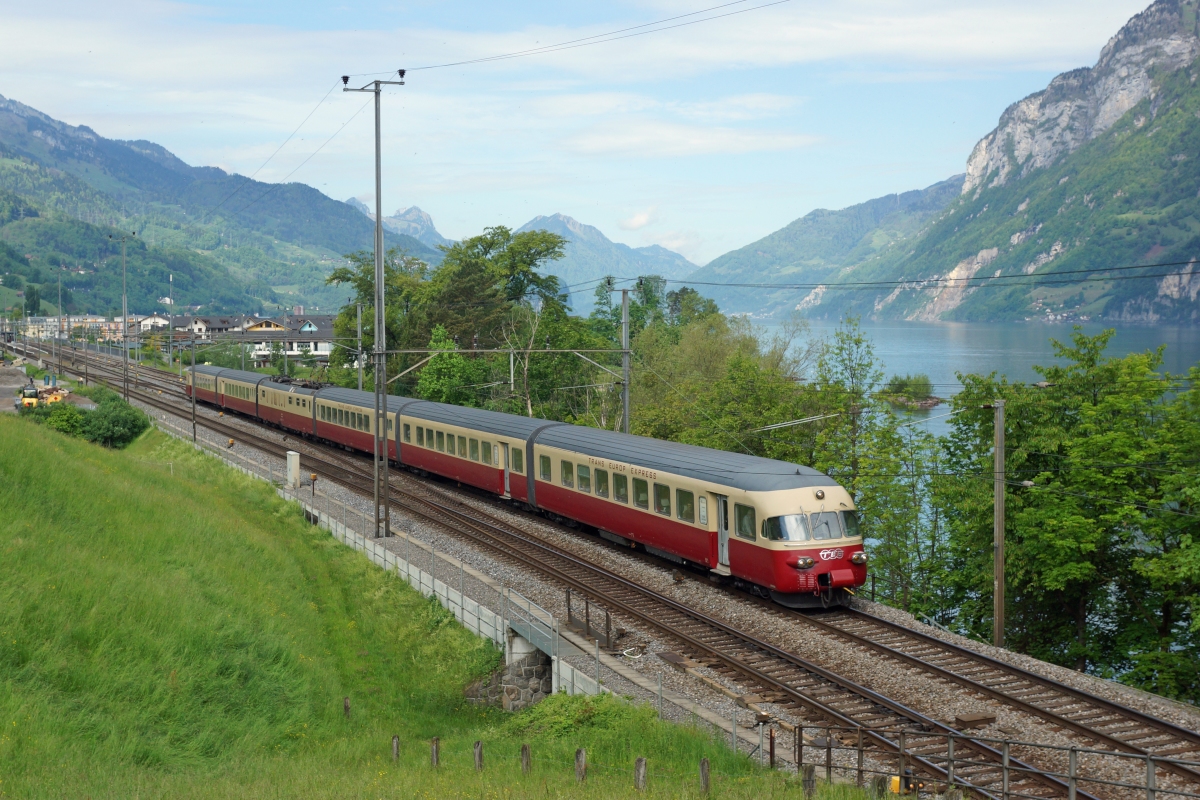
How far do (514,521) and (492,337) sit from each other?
5718cm

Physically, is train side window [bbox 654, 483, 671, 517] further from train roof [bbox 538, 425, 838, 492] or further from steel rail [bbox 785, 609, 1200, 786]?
steel rail [bbox 785, 609, 1200, 786]

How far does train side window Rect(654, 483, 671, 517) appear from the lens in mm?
24578

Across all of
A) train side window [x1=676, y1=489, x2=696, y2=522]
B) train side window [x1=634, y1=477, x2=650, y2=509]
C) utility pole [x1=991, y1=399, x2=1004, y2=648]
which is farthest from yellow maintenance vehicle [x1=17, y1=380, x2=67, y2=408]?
utility pole [x1=991, y1=399, x2=1004, y2=648]

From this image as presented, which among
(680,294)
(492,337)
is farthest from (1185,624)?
(680,294)

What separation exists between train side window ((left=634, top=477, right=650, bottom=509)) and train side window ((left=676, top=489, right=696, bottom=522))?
1.45 meters

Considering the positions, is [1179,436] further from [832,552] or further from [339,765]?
[339,765]

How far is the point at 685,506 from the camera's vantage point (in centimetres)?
2394

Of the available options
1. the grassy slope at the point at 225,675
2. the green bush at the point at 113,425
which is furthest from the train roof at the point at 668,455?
the green bush at the point at 113,425

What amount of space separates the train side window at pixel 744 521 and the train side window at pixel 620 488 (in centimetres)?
481

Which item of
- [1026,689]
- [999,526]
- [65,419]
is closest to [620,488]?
[999,526]

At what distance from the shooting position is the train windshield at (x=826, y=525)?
69.5ft

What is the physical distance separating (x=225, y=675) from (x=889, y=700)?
496 inches

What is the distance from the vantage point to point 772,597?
2209 cm

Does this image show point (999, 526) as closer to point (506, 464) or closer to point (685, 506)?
point (685, 506)
